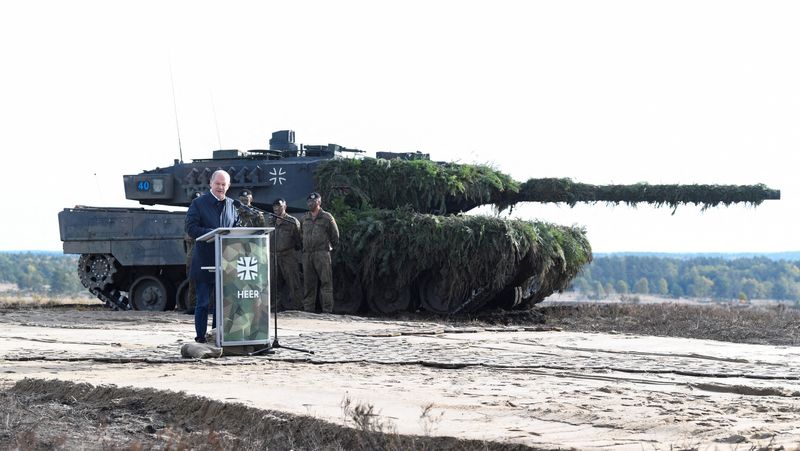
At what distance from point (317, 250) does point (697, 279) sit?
152 feet

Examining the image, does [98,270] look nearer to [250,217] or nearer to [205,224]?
[250,217]

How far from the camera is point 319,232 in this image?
18.5m

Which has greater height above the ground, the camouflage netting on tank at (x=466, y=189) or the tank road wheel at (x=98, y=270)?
the camouflage netting on tank at (x=466, y=189)

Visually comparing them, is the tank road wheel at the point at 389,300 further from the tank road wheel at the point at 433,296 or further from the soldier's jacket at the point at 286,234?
the soldier's jacket at the point at 286,234

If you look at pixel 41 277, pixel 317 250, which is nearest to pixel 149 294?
pixel 317 250

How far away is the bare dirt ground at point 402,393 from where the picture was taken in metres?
6.60

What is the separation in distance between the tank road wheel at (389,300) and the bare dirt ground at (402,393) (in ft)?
21.5

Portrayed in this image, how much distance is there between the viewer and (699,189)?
21375 millimetres

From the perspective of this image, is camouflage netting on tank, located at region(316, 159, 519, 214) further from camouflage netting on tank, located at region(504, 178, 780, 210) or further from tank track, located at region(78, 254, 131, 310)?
tank track, located at region(78, 254, 131, 310)

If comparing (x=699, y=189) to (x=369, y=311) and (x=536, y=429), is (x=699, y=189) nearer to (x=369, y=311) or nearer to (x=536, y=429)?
(x=369, y=311)

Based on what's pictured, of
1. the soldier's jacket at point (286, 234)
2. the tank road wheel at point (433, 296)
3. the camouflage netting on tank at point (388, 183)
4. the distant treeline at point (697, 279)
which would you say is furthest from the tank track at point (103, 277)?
the distant treeline at point (697, 279)

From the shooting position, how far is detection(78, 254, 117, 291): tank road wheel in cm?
2108

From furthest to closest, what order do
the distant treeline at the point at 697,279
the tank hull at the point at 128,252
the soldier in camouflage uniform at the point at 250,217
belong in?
1. the distant treeline at the point at 697,279
2. the tank hull at the point at 128,252
3. the soldier in camouflage uniform at the point at 250,217

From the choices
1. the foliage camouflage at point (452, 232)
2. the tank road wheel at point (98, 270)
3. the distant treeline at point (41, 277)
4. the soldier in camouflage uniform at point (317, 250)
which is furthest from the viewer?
the distant treeline at point (41, 277)
